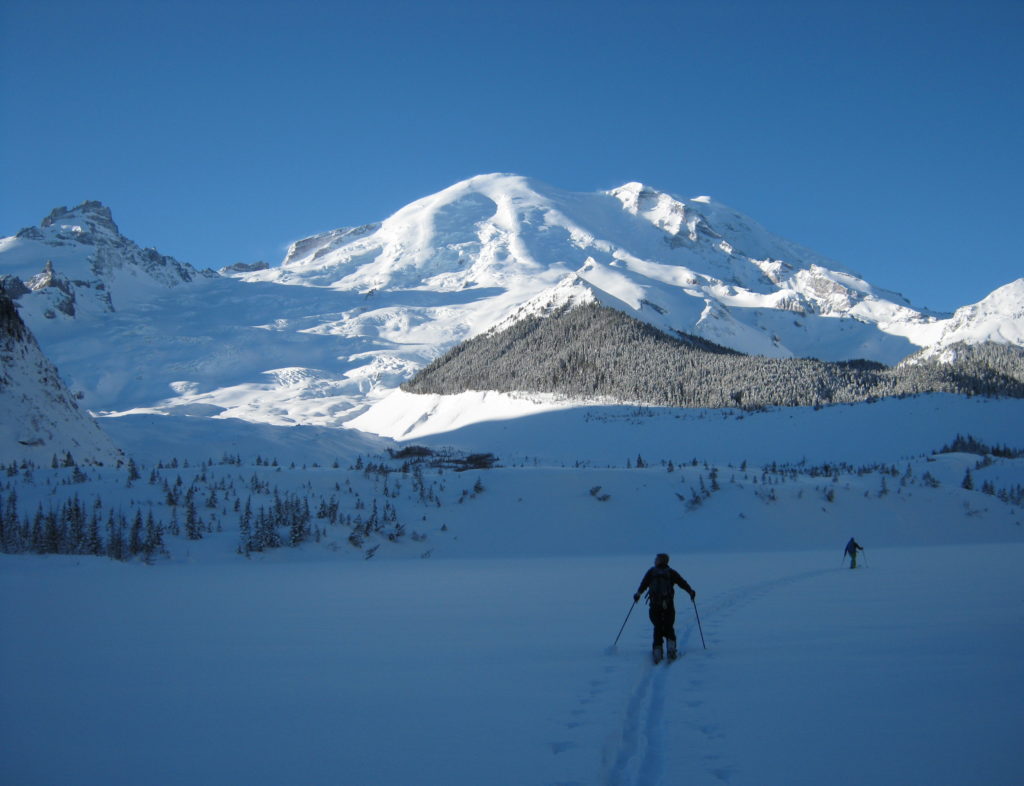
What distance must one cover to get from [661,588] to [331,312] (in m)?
140

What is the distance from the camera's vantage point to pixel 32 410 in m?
30.7

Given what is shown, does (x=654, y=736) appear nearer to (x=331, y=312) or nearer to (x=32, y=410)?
(x=32, y=410)

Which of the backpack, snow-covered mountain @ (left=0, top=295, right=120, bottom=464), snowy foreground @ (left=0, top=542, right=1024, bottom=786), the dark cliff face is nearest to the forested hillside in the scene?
snow-covered mountain @ (left=0, top=295, right=120, bottom=464)

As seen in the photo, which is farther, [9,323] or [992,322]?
[992,322]

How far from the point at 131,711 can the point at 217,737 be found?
3.84 feet

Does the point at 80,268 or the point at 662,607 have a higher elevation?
the point at 80,268

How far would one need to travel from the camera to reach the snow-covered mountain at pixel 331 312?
10044 centimetres

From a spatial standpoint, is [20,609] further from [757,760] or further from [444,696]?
[757,760]

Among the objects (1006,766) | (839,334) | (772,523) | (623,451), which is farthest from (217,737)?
(839,334)

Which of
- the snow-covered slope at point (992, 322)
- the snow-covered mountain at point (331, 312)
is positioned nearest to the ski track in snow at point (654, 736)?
the snow-covered mountain at point (331, 312)

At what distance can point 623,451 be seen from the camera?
50.8m

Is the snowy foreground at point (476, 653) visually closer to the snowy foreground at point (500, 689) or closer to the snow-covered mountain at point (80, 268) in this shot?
the snowy foreground at point (500, 689)

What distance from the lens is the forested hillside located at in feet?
203

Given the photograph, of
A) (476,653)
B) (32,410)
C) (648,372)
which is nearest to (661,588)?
(476,653)
